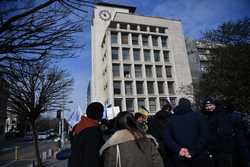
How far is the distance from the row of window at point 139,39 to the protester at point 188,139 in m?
34.4

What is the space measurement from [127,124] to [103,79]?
41.3 meters

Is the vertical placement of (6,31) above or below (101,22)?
below

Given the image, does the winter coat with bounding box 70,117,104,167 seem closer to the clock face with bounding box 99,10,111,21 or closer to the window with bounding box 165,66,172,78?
the window with bounding box 165,66,172,78

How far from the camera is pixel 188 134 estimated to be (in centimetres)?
337

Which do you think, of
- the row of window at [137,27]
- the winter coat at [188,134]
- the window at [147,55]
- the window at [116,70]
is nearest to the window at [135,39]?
the row of window at [137,27]

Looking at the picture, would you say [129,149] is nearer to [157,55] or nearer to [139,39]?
[139,39]

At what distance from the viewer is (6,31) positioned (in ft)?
11.4

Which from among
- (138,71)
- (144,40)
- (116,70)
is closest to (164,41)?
→ (144,40)

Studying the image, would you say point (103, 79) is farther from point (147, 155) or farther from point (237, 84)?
point (147, 155)

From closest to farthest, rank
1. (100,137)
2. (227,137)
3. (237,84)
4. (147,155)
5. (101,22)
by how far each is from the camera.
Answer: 1. (147,155)
2. (100,137)
3. (227,137)
4. (237,84)
5. (101,22)

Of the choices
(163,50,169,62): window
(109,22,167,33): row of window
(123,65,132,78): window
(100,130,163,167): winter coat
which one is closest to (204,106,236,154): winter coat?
(100,130,163,167): winter coat

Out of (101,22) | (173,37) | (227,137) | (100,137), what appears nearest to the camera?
(100,137)

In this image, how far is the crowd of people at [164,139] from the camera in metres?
2.27

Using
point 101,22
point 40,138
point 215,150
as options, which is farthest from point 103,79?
point 215,150
